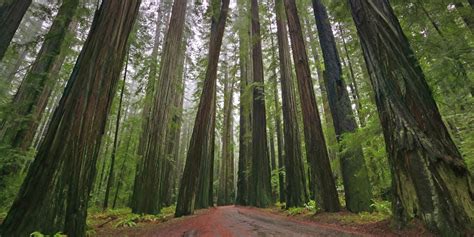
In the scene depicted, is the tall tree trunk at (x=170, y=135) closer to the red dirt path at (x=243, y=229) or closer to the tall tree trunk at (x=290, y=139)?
the tall tree trunk at (x=290, y=139)

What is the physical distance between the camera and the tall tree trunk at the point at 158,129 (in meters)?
6.82

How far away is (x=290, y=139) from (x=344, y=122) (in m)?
2.41

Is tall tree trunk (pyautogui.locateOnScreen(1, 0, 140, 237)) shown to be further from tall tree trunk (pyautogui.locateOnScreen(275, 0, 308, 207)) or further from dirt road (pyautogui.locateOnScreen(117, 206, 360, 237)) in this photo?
tall tree trunk (pyautogui.locateOnScreen(275, 0, 308, 207))

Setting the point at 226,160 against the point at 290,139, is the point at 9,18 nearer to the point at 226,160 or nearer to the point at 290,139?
the point at 290,139

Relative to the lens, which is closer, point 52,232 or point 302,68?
point 52,232

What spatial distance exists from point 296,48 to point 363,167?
3049 mm

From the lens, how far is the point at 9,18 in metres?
5.25

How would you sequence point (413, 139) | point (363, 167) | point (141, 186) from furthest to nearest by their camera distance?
point (141, 186) → point (363, 167) → point (413, 139)

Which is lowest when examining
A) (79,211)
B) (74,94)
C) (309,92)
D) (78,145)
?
(79,211)

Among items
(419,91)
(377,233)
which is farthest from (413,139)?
(377,233)

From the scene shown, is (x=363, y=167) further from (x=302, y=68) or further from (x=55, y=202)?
(x=55, y=202)

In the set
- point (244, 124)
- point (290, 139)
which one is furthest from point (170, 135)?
point (290, 139)

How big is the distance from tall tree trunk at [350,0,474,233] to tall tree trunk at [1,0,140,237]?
3346mm

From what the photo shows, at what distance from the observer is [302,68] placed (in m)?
5.75
